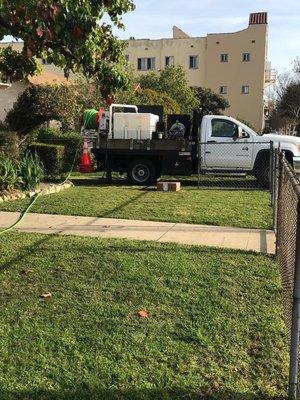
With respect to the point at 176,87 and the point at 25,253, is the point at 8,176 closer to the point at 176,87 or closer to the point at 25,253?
the point at 25,253

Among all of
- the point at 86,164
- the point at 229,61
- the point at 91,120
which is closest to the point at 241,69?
the point at 229,61

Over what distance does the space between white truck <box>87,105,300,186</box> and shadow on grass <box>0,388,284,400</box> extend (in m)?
12.1

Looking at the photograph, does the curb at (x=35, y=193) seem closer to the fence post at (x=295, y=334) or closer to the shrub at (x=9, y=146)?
the shrub at (x=9, y=146)

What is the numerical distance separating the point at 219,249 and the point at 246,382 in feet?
11.8

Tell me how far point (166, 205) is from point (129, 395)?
25.6ft

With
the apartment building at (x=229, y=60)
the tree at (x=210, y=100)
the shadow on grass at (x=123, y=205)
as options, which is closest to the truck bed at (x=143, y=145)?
the shadow on grass at (x=123, y=205)

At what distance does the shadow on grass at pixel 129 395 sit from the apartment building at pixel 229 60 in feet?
178

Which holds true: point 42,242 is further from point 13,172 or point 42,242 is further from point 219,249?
point 13,172

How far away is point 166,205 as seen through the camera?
37.0 feet

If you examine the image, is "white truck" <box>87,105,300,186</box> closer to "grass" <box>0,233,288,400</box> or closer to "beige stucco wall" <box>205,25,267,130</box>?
"grass" <box>0,233,288,400</box>

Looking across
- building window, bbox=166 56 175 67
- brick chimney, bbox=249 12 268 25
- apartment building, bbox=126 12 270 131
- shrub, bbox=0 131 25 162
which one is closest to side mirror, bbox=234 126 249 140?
shrub, bbox=0 131 25 162

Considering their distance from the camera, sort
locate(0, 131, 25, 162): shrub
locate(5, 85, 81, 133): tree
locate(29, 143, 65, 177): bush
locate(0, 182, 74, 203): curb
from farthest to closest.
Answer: locate(5, 85, 81, 133): tree
locate(29, 143, 65, 177): bush
locate(0, 131, 25, 162): shrub
locate(0, 182, 74, 203): curb

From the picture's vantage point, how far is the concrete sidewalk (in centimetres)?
790

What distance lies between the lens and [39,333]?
4.50 metres
